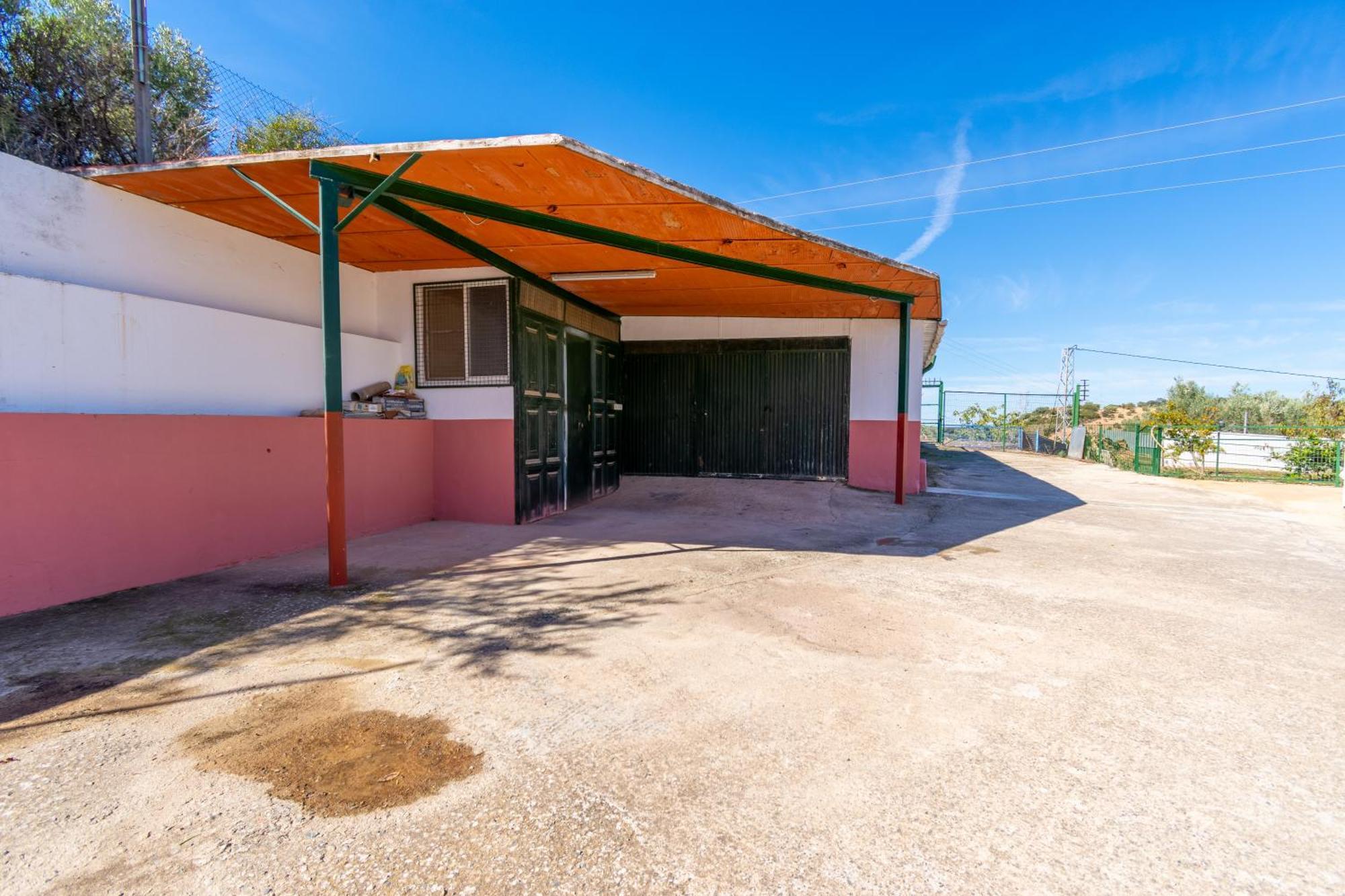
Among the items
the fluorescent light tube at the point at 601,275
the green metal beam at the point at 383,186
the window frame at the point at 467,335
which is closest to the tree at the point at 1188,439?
the fluorescent light tube at the point at 601,275

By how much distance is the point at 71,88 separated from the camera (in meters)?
8.23

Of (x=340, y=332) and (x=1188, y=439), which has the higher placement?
(x=340, y=332)

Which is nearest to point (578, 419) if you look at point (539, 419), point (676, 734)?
point (539, 419)

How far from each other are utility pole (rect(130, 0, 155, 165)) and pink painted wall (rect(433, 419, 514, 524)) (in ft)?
12.2

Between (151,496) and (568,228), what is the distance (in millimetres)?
3928

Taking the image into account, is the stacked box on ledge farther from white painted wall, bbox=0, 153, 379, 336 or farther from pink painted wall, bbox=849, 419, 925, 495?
pink painted wall, bbox=849, 419, 925, 495

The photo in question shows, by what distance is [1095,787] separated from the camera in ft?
6.68

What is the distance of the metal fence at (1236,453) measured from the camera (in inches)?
541

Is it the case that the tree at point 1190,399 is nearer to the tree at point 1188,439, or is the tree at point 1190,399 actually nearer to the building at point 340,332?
the tree at point 1188,439

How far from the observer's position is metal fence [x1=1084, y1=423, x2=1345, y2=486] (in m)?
13.7

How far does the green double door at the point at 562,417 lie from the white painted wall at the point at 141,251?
2.37 meters

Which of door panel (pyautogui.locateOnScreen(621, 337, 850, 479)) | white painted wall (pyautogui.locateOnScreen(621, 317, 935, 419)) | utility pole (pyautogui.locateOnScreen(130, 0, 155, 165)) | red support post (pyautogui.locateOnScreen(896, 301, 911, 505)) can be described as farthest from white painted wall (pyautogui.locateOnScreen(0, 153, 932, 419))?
red support post (pyautogui.locateOnScreen(896, 301, 911, 505))

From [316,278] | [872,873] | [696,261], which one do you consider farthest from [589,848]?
[316,278]

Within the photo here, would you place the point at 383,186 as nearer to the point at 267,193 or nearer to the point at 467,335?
the point at 267,193
